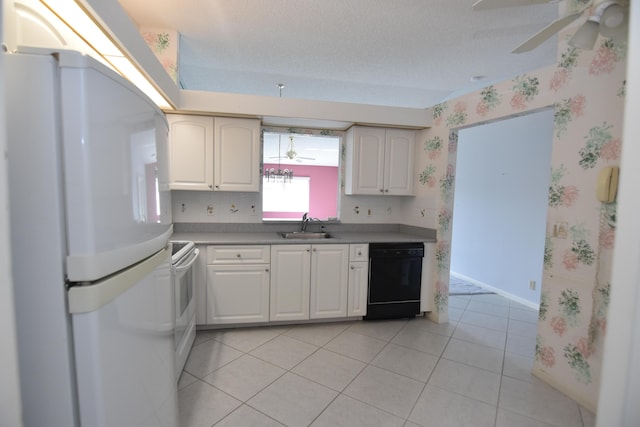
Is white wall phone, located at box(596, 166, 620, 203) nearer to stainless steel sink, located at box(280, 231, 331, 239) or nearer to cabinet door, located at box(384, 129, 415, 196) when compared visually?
cabinet door, located at box(384, 129, 415, 196)

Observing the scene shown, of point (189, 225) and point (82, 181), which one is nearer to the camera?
point (82, 181)

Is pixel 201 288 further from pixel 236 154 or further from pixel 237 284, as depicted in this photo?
pixel 236 154

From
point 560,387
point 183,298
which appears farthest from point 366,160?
point 560,387

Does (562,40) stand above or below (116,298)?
above

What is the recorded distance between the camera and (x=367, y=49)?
267cm

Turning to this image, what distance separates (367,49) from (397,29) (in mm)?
373

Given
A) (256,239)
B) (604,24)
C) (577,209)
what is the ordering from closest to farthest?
1. (604,24)
2. (577,209)
3. (256,239)

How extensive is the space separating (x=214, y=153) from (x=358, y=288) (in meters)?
1.98

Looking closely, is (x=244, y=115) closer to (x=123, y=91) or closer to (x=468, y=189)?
(x=123, y=91)

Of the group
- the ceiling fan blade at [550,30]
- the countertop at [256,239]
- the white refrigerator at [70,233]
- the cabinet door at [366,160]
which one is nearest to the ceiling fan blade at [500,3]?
the ceiling fan blade at [550,30]

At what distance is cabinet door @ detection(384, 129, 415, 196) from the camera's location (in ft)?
10.8

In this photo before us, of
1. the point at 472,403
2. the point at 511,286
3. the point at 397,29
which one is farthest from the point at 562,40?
the point at 511,286

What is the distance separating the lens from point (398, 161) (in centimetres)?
332

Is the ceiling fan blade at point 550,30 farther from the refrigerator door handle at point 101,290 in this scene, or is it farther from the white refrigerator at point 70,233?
the refrigerator door handle at point 101,290
